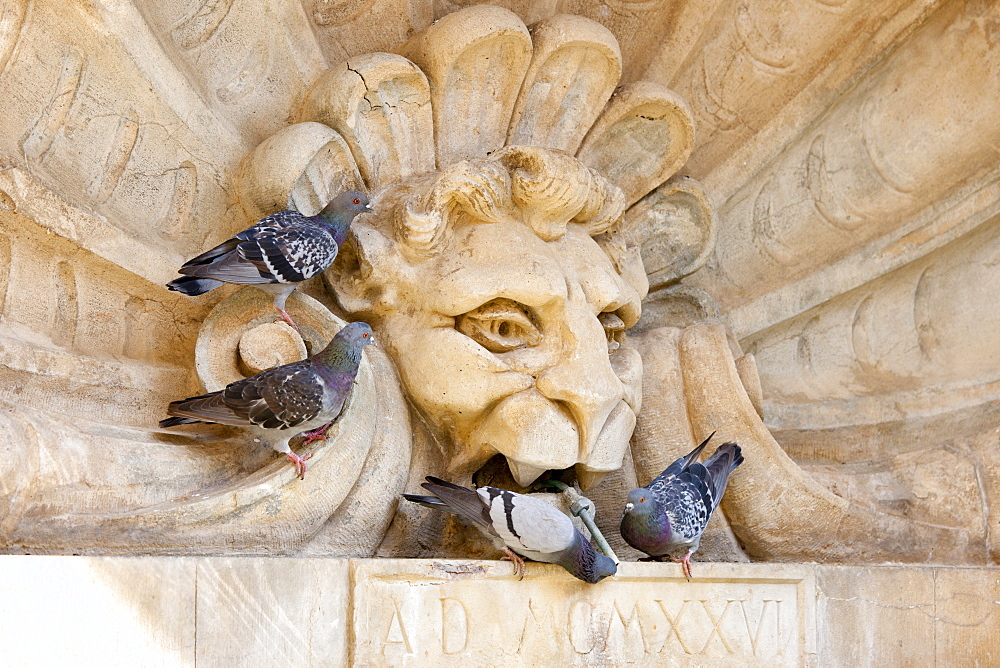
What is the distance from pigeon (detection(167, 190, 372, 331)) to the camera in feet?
6.54

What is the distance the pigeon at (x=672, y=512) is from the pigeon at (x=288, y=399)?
67 centimetres

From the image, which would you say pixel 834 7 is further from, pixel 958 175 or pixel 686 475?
pixel 686 475

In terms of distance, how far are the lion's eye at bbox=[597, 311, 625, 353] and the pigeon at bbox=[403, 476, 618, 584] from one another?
0.60 metres

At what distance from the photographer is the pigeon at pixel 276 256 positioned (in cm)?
199

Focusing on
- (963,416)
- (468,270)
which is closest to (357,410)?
(468,270)

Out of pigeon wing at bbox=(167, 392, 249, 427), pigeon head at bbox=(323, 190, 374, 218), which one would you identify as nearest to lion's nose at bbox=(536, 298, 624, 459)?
pigeon head at bbox=(323, 190, 374, 218)

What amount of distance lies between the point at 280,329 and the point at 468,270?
1.41ft

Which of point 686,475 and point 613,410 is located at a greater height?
point 613,410

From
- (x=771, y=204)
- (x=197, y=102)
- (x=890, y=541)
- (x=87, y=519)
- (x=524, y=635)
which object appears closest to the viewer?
(x=87, y=519)

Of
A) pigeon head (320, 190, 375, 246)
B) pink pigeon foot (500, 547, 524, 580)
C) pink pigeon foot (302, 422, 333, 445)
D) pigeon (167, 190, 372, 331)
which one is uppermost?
pigeon head (320, 190, 375, 246)

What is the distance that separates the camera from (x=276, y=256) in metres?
2.04

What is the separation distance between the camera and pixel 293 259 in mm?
2064

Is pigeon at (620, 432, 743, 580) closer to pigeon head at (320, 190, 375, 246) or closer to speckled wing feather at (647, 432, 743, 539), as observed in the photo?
speckled wing feather at (647, 432, 743, 539)

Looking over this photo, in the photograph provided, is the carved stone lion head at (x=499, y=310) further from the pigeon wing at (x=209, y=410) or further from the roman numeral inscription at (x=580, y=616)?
the pigeon wing at (x=209, y=410)
